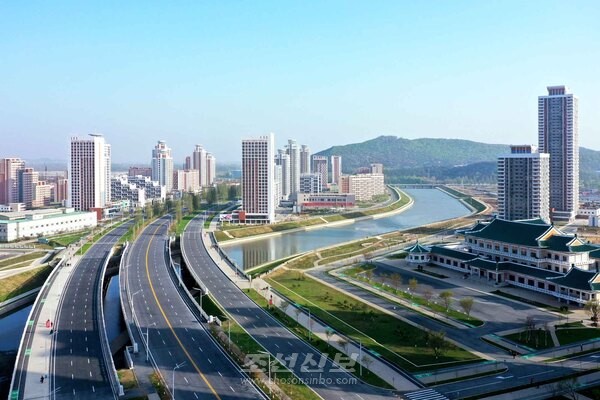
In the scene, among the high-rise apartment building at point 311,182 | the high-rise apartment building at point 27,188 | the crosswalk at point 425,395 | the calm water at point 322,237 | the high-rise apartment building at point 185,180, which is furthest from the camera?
the high-rise apartment building at point 185,180

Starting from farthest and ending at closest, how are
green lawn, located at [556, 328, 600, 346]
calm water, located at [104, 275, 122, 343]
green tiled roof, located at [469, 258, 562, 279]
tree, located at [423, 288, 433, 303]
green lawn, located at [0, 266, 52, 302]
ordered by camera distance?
1. green lawn, located at [0, 266, 52, 302]
2. green tiled roof, located at [469, 258, 562, 279]
3. tree, located at [423, 288, 433, 303]
4. calm water, located at [104, 275, 122, 343]
5. green lawn, located at [556, 328, 600, 346]

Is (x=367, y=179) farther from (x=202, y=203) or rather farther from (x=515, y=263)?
Answer: (x=515, y=263)

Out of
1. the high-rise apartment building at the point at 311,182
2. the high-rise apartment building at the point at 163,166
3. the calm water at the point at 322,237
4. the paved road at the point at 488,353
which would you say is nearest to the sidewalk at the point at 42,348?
the paved road at the point at 488,353

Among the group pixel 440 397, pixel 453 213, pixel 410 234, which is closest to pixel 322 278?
pixel 440 397

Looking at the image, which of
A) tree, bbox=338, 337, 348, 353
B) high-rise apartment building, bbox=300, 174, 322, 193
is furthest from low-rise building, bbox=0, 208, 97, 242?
high-rise apartment building, bbox=300, 174, 322, 193

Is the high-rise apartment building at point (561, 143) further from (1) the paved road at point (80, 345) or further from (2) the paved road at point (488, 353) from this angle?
(1) the paved road at point (80, 345)

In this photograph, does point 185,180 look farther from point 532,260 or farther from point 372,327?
point 372,327

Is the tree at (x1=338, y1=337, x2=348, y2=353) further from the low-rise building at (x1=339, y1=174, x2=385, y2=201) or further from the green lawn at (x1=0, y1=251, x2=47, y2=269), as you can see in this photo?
the low-rise building at (x1=339, y1=174, x2=385, y2=201)
